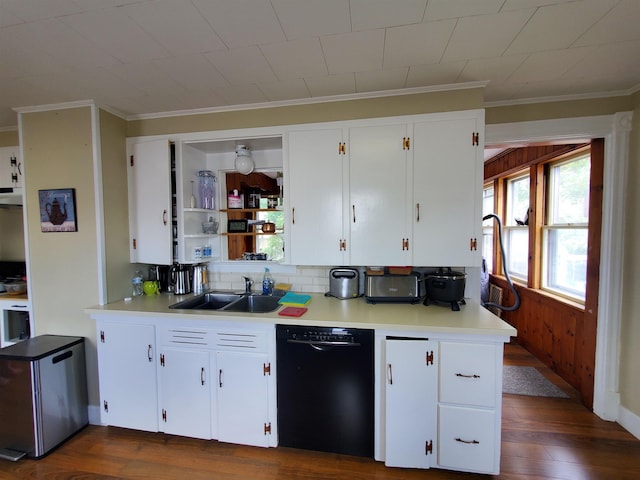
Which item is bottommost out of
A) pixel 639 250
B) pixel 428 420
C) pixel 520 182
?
pixel 428 420

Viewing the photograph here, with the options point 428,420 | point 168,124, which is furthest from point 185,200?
point 428,420

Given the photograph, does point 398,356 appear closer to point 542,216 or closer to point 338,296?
point 338,296

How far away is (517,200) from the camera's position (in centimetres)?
385

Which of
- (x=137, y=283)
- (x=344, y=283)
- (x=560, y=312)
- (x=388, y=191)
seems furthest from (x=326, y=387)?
(x=560, y=312)

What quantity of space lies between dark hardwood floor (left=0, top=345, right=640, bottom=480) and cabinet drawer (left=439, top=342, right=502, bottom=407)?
497mm

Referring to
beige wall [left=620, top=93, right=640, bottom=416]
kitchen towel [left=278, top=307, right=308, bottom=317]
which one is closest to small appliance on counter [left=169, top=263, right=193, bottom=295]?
kitchen towel [left=278, top=307, right=308, bottom=317]

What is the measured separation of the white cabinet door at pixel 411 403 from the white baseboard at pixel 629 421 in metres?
1.59

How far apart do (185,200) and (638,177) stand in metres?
3.44

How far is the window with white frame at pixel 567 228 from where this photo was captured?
2.65 metres

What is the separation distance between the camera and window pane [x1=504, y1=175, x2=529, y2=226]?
3621 millimetres

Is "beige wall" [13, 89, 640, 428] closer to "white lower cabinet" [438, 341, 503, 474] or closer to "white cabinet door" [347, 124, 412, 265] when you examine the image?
"white cabinet door" [347, 124, 412, 265]

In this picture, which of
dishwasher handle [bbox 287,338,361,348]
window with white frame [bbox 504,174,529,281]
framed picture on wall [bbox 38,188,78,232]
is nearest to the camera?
dishwasher handle [bbox 287,338,361,348]

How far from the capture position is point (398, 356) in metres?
1.65

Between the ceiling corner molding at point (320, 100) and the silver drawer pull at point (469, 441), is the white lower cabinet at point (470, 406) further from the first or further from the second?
the ceiling corner molding at point (320, 100)
